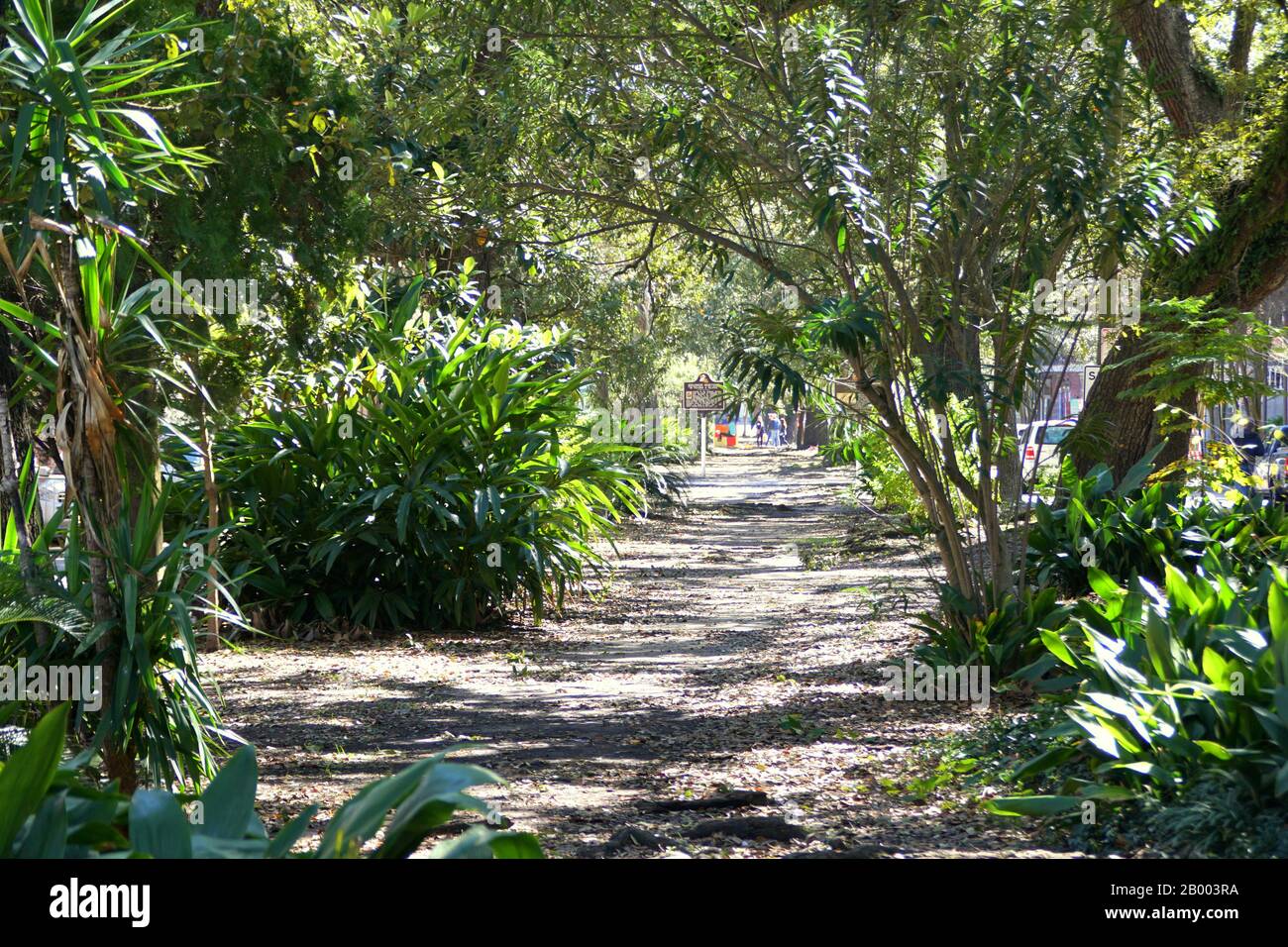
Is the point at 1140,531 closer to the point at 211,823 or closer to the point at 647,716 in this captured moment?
the point at 647,716

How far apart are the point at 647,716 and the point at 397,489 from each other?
3.30m

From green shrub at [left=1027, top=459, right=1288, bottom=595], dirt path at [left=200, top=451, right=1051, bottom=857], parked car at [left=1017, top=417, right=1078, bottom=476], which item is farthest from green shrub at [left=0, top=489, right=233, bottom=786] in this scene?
green shrub at [left=1027, top=459, right=1288, bottom=595]

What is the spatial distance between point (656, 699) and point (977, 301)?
3.40 meters

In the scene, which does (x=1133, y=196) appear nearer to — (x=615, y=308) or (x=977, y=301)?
(x=977, y=301)

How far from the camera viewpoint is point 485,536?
390 inches

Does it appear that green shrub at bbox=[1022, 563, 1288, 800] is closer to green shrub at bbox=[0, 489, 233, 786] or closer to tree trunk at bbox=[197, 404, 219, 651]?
green shrub at bbox=[0, 489, 233, 786]

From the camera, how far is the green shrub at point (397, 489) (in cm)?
979

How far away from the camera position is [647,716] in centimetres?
739

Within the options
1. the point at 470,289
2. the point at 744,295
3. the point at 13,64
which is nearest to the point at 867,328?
the point at 13,64

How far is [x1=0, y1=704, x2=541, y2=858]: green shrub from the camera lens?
2430mm

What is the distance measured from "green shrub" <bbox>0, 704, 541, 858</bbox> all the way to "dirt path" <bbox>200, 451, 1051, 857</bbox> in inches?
65.1

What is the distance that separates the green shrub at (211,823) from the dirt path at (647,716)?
165cm

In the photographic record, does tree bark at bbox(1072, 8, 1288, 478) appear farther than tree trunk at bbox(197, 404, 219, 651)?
Yes

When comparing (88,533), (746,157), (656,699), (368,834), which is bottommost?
(656,699)
